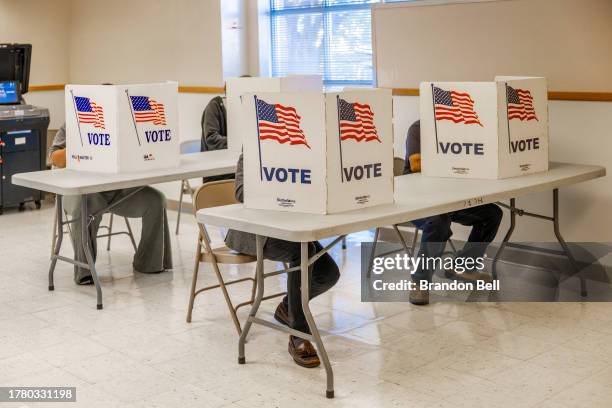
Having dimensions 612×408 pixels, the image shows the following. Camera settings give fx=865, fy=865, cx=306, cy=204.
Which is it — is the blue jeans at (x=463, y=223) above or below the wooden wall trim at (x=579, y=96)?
below

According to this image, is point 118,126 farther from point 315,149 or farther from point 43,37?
point 43,37

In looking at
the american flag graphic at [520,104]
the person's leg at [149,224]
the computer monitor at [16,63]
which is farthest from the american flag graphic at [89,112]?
the computer monitor at [16,63]

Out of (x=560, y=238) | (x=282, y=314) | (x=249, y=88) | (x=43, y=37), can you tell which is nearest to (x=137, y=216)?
(x=249, y=88)

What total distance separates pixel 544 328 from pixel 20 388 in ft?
7.37

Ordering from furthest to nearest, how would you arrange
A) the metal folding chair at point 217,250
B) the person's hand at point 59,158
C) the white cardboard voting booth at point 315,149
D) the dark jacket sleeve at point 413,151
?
1. the person's hand at point 59,158
2. the dark jacket sleeve at point 413,151
3. the metal folding chair at point 217,250
4. the white cardboard voting booth at point 315,149

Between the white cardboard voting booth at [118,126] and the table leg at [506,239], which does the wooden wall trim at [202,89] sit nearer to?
the white cardboard voting booth at [118,126]

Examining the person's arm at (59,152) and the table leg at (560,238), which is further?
the person's arm at (59,152)

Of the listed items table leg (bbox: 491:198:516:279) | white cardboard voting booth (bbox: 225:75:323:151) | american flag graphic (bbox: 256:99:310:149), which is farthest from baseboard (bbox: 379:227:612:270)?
american flag graphic (bbox: 256:99:310:149)

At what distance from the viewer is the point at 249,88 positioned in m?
5.04

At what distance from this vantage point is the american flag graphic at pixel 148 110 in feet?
14.6

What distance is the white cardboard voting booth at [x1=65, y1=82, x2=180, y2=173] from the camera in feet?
14.5

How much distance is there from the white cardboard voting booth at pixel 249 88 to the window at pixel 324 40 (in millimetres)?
1094

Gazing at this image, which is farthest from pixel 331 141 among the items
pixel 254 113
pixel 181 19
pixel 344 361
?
pixel 181 19

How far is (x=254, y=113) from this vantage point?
10.8 feet
